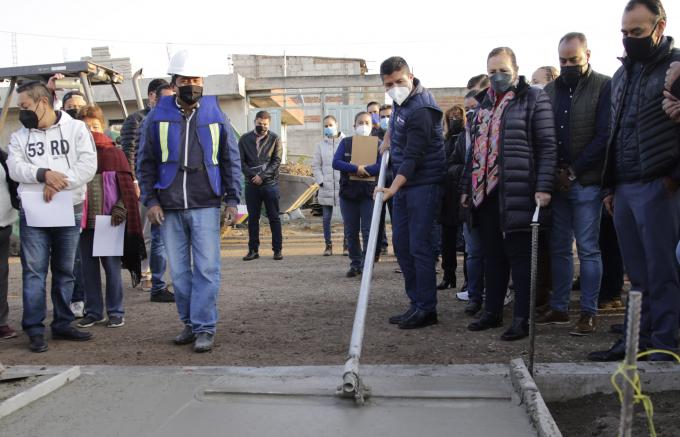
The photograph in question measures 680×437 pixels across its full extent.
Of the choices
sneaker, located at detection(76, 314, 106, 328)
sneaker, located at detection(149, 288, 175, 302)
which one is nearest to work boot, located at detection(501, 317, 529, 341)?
sneaker, located at detection(76, 314, 106, 328)

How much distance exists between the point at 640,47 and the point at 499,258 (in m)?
1.84

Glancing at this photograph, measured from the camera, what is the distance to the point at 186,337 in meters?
4.93

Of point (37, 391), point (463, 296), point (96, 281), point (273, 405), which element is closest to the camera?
point (273, 405)

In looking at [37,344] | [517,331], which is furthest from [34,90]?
[517,331]

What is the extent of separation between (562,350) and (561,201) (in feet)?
3.83

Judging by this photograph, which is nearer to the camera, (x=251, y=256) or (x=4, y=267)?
(x=4, y=267)

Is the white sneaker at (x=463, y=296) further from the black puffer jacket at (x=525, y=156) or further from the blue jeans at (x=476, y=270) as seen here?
the black puffer jacket at (x=525, y=156)

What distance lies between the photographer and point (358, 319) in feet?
12.4

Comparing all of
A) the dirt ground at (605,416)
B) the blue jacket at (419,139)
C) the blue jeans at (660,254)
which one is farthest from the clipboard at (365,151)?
the dirt ground at (605,416)

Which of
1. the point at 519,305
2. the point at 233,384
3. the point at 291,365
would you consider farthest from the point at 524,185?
the point at 233,384

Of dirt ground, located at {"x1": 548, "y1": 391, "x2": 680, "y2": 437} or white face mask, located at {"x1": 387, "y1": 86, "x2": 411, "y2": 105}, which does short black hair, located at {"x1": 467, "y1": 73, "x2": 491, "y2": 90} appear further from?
dirt ground, located at {"x1": 548, "y1": 391, "x2": 680, "y2": 437}

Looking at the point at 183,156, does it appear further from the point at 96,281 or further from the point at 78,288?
the point at 78,288

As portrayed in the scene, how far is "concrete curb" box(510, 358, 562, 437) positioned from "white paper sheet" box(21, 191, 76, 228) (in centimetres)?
336

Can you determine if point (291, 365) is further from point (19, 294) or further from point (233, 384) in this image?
point (19, 294)
